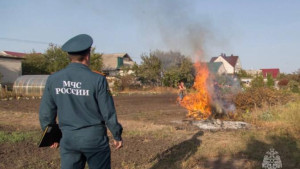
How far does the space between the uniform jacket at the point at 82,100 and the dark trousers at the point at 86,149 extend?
68mm

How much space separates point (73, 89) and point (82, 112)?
0.85 ft

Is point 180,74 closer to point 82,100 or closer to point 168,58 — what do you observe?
point 168,58

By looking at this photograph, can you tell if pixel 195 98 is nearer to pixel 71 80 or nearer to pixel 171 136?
pixel 171 136

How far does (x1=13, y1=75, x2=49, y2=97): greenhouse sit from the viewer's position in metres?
27.0

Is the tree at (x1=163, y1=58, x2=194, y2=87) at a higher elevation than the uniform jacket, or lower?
higher

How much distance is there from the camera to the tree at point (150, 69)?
38.8 m

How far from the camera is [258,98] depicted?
1327cm

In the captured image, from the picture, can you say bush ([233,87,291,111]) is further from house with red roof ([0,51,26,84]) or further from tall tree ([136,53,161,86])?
house with red roof ([0,51,26,84])

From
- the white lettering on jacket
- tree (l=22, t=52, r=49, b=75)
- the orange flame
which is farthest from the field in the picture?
tree (l=22, t=52, r=49, b=75)

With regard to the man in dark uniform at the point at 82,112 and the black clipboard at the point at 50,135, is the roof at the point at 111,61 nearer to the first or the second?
the black clipboard at the point at 50,135

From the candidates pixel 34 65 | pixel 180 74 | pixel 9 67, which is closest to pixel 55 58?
pixel 34 65

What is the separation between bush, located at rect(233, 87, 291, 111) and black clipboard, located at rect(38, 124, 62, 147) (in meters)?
10.9

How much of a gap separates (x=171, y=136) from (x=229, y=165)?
277cm

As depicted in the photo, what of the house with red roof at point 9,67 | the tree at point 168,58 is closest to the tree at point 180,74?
the tree at point 168,58
